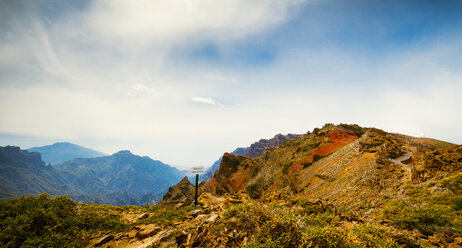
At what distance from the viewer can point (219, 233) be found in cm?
695

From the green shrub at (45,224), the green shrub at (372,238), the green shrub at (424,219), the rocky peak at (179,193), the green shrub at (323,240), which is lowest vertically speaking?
the rocky peak at (179,193)

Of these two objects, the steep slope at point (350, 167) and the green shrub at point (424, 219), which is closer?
the green shrub at point (424, 219)

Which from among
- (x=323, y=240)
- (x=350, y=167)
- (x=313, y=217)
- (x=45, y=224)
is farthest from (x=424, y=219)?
(x=45, y=224)

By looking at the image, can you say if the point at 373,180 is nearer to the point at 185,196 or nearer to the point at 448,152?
the point at 448,152

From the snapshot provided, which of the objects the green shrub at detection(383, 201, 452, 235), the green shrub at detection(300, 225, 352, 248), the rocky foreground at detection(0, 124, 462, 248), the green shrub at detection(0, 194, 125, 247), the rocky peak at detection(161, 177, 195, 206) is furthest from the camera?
the rocky peak at detection(161, 177, 195, 206)

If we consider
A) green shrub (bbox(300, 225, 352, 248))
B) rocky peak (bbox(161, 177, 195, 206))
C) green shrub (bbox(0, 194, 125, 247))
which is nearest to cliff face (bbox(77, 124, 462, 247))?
green shrub (bbox(300, 225, 352, 248))

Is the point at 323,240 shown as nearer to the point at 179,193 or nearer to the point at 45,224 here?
the point at 45,224

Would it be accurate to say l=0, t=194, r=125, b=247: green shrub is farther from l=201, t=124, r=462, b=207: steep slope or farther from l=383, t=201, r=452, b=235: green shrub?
l=383, t=201, r=452, b=235: green shrub

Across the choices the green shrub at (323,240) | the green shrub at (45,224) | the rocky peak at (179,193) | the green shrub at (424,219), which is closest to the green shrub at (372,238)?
the green shrub at (323,240)

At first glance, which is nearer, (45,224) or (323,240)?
(323,240)

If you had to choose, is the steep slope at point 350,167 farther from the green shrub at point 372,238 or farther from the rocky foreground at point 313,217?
the green shrub at point 372,238

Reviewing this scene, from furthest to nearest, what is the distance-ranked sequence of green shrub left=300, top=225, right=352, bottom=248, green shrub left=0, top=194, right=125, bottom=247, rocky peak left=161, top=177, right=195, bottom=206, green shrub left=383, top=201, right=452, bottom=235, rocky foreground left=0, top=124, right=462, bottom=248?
rocky peak left=161, top=177, right=195, bottom=206
green shrub left=0, top=194, right=125, bottom=247
green shrub left=383, top=201, right=452, bottom=235
rocky foreground left=0, top=124, right=462, bottom=248
green shrub left=300, top=225, right=352, bottom=248

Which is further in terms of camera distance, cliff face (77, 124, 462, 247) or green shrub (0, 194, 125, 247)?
green shrub (0, 194, 125, 247)

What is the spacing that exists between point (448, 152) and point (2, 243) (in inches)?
1129
